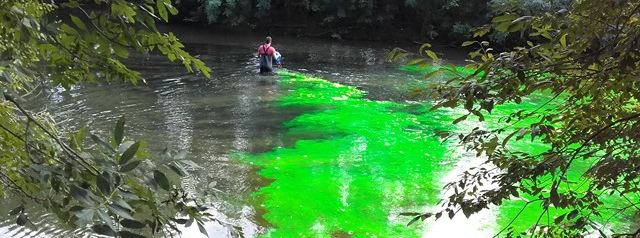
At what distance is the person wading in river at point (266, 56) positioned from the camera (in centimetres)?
1356

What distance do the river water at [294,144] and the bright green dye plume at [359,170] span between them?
0.02 meters

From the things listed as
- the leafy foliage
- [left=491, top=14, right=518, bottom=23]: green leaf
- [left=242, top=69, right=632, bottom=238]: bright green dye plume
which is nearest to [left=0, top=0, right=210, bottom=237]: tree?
[left=491, top=14, right=518, bottom=23]: green leaf

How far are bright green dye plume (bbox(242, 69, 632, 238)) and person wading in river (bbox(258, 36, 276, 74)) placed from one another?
2870 millimetres

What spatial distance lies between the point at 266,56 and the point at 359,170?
7.21 m

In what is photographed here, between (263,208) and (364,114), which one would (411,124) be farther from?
(263,208)

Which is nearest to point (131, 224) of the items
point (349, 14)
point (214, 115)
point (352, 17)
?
point (214, 115)

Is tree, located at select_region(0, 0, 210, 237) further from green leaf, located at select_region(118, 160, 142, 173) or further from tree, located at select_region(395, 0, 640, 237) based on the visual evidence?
tree, located at select_region(395, 0, 640, 237)

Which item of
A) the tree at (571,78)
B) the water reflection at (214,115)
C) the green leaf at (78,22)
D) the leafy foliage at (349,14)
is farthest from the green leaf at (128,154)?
the leafy foliage at (349,14)

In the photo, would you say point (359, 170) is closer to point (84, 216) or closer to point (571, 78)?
point (571, 78)

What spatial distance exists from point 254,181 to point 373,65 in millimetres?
11358

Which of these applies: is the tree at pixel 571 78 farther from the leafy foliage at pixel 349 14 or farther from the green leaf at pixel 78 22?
the leafy foliage at pixel 349 14

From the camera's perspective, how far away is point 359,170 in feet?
23.3

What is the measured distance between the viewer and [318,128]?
930 cm

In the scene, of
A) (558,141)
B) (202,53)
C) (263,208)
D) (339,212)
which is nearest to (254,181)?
(263,208)
